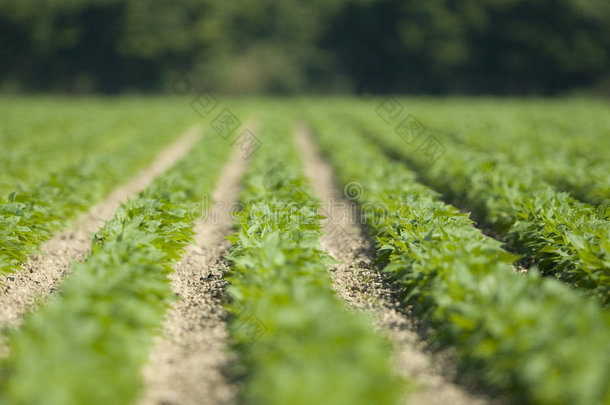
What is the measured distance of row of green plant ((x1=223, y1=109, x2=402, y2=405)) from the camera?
9.33 ft

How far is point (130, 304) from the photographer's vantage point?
370 centimetres

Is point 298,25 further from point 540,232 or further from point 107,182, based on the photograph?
point 540,232

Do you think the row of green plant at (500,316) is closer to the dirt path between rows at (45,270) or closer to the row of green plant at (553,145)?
the dirt path between rows at (45,270)

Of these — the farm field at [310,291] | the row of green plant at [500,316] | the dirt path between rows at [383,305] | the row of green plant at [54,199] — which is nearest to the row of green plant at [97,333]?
the farm field at [310,291]

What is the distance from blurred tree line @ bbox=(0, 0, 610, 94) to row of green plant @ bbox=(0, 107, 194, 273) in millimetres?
43632

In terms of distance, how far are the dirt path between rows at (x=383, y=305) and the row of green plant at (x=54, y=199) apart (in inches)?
170

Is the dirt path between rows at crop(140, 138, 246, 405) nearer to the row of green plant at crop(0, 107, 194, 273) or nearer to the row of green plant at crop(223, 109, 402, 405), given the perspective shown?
the row of green plant at crop(223, 109, 402, 405)

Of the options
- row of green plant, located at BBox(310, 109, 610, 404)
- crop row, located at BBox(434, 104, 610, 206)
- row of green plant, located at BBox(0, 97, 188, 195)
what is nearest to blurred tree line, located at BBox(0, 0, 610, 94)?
row of green plant, located at BBox(0, 97, 188, 195)

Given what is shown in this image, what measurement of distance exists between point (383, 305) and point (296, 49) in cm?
5712

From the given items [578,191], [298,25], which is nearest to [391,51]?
[298,25]

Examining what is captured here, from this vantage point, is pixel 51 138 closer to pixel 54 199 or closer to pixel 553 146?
pixel 54 199

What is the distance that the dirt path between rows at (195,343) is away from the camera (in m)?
3.72

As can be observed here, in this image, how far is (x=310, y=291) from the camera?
3.93 meters

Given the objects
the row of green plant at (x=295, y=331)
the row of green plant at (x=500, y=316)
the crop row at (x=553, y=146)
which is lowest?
the row of green plant at (x=295, y=331)
